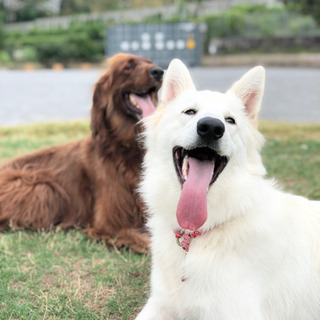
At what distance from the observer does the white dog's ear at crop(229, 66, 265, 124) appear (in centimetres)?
269

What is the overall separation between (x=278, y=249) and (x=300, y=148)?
5.25 metres

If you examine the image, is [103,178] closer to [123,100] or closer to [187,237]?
[123,100]

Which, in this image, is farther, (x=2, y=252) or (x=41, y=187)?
(x=41, y=187)

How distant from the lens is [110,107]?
14.0 ft

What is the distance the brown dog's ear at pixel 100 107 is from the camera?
4297 mm

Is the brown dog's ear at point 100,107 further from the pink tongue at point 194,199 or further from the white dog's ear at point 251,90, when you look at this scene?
the pink tongue at point 194,199

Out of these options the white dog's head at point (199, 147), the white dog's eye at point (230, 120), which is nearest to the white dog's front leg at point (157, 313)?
the white dog's head at point (199, 147)

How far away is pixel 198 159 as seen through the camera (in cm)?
255

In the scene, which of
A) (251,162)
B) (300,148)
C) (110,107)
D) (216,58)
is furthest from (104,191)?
(216,58)

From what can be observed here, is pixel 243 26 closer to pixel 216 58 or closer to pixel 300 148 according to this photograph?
pixel 216 58

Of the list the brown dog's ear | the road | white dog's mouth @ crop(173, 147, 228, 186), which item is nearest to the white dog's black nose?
white dog's mouth @ crop(173, 147, 228, 186)

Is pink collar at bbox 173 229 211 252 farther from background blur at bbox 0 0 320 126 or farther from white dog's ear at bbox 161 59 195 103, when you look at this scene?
background blur at bbox 0 0 320 126

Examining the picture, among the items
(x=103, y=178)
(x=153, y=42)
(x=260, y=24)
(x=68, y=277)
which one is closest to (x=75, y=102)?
(x=153, y=42)

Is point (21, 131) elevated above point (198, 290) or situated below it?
below
